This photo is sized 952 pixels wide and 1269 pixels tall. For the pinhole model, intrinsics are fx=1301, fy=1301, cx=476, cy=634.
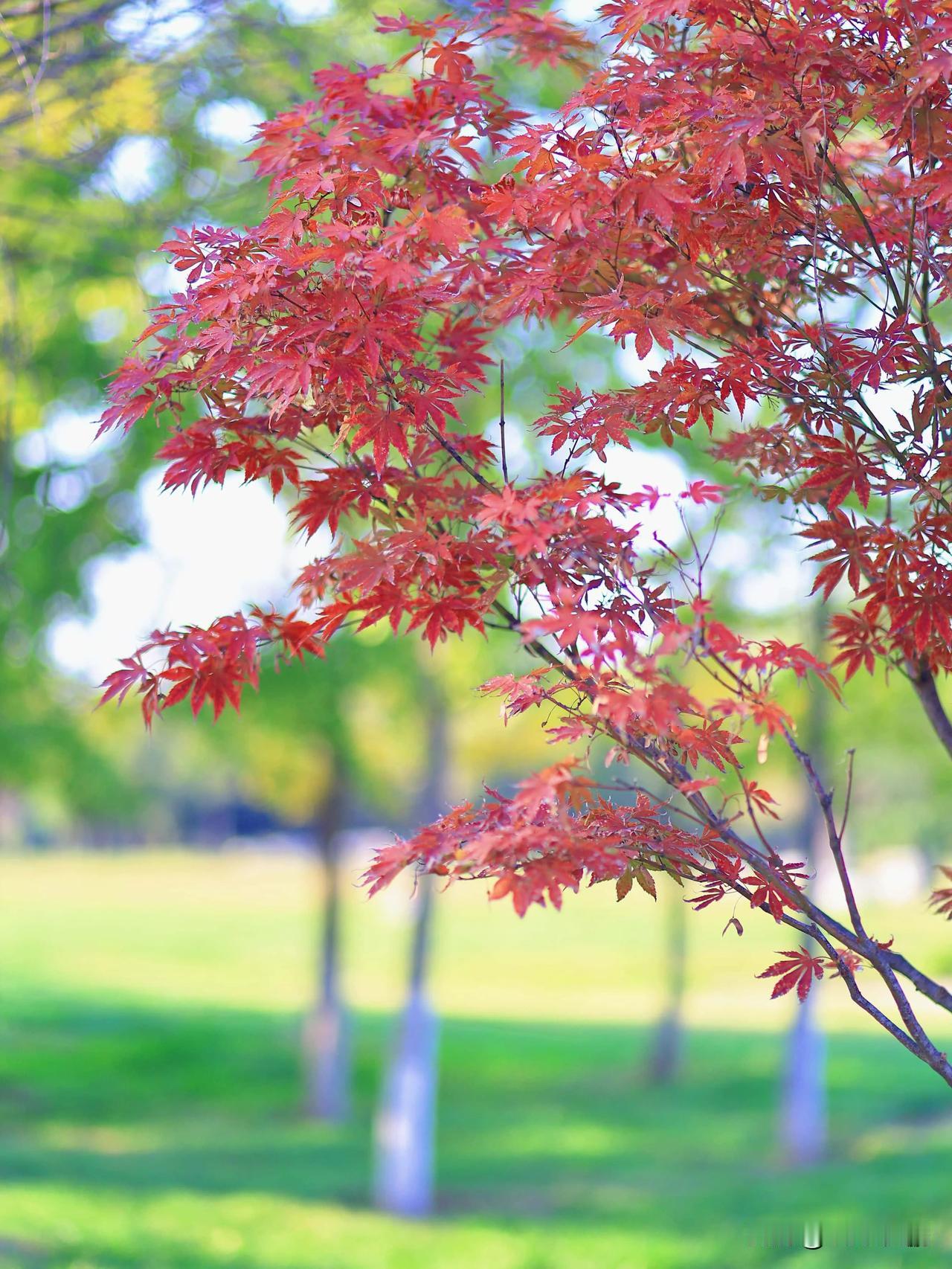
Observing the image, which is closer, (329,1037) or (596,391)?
(596,391)

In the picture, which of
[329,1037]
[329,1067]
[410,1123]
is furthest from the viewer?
[329,1037]

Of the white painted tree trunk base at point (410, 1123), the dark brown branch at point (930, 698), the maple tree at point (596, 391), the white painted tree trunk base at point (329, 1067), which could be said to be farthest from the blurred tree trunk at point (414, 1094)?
the maple tree at point (596, 391)

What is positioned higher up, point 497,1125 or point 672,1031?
point 672,1031

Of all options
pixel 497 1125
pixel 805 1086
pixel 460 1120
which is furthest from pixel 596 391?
pixel 460 1120

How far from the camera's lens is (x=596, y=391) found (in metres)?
2.66

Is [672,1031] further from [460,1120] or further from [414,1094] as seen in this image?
[414,1094]

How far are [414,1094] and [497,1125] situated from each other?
3459 mm

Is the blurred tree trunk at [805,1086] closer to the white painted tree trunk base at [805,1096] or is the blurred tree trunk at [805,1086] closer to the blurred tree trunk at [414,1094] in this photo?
the white painted tree trunk base at [805,1096]

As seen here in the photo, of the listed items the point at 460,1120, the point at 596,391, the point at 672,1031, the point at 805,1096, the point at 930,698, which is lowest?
the point at 460,1120

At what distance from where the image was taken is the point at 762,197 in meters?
2.73

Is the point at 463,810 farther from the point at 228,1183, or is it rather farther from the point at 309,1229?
the point at 228,1183

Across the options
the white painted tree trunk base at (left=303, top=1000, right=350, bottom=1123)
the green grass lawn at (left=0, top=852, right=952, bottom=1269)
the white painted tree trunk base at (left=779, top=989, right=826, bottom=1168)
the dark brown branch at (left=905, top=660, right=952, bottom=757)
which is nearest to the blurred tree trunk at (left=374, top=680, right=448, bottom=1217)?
the green grass lawn at (left=0, top=852, right=952, bottom=1269)

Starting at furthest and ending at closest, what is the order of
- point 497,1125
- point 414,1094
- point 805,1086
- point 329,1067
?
point 329,1067, point 497,1125, point 805,1086, point 414,1094

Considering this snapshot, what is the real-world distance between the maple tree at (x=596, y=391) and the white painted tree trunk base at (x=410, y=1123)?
24.5 feet
